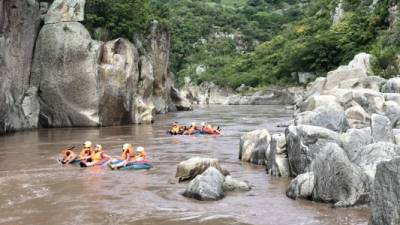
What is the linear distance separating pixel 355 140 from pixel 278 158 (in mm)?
2423

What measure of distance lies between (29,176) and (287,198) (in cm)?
777

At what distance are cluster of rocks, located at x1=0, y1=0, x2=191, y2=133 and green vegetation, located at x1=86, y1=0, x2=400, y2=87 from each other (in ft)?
6.88

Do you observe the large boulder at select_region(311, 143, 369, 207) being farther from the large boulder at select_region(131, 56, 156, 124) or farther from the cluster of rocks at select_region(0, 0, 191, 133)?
the large boulder at select_region(131, 56, 156, 124)

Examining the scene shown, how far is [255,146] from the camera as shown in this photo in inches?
710

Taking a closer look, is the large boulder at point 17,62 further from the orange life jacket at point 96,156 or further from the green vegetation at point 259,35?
the orange life jacket at point 96,156

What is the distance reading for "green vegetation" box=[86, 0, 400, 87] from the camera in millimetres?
37719

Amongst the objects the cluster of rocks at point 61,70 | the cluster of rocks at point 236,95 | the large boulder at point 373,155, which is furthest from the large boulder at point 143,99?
the large boulder at point 373,155

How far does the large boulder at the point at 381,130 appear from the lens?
14.9 metres

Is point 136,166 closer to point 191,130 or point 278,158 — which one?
point 278,158

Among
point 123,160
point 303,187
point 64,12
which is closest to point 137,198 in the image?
point 303,187

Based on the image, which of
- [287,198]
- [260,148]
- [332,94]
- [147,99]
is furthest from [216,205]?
[147,99]

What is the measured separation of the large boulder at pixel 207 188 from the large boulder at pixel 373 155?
3245 mm

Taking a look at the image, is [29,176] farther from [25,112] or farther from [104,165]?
[25,112]

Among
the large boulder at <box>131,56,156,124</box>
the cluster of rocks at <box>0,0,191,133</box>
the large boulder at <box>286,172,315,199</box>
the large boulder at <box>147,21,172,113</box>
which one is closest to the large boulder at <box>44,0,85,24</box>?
the cluster of rocks at <box>0,0,191,133</box>
